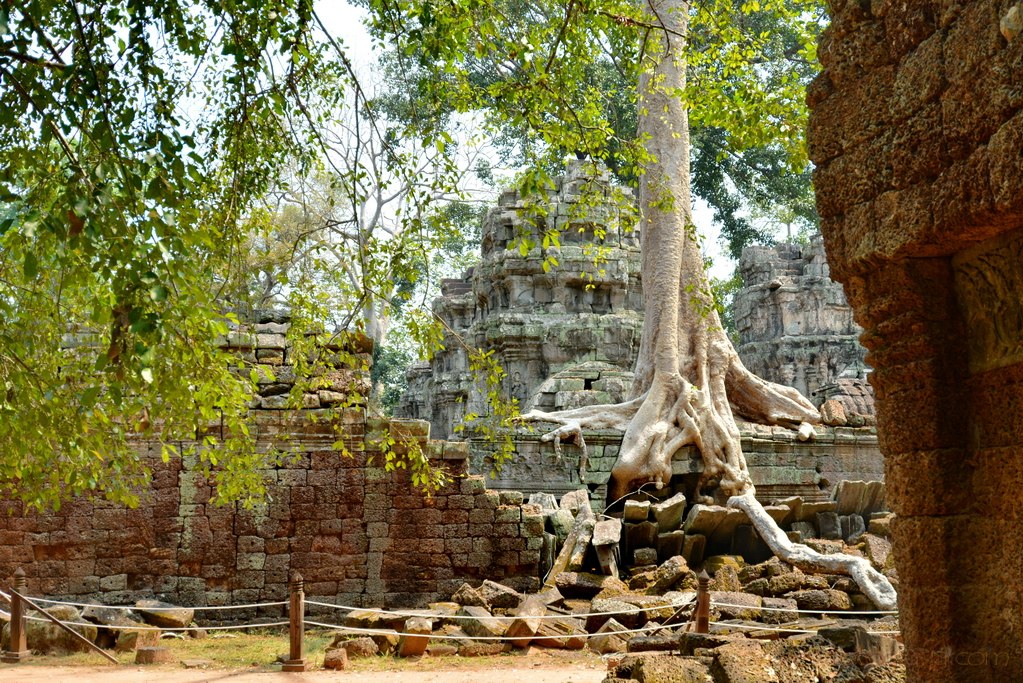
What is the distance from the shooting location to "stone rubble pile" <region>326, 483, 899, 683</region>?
651cm

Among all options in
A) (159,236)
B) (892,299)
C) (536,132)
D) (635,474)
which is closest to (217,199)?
(536,132)

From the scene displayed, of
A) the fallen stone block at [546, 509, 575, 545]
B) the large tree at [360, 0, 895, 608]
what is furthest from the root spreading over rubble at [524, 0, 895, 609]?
the fallen stone block at [546, 509, 575, 545]

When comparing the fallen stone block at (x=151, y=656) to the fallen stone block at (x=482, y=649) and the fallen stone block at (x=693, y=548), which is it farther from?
the fallen stone block at (x=693, y=548)

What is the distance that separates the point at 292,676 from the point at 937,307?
18.0ft

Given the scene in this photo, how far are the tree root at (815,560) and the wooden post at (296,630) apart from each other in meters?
5.06

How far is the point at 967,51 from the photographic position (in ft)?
13.4

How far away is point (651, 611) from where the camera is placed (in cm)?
934

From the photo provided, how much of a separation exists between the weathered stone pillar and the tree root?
5.39m

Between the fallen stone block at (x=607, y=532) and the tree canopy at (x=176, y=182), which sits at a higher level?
the tree canopy at (x=176, y=182)

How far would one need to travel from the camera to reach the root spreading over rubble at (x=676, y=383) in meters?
13.8

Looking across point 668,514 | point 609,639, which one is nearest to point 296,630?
point 609,639

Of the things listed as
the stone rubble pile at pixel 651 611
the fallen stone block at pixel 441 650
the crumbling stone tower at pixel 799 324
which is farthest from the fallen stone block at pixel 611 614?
the crumbling stone tower at pixel 799 324

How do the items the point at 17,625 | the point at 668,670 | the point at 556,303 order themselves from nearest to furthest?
the point at 668,670
the point at 17,625
the point at 556,303

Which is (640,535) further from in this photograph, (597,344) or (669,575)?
(597,344)
